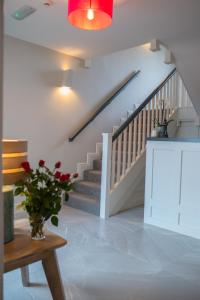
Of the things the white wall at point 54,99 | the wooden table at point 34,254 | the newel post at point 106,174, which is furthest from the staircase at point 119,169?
the wooden table at point 34,254

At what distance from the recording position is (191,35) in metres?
3.06

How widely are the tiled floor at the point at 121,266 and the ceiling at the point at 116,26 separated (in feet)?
8.03

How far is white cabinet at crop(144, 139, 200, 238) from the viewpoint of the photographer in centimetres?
299

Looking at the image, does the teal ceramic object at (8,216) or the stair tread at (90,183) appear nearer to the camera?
the teal ceramic object at (8,216)

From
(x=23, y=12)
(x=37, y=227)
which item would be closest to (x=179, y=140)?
(x=37, y=227)

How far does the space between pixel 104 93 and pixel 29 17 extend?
229 centimetres

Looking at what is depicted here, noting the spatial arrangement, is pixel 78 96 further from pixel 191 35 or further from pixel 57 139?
pixel 191 35

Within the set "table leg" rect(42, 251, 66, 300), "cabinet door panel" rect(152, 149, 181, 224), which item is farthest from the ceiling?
"table leg" rect(42, 251, 66, 300)

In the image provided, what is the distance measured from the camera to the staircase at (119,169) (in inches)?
145

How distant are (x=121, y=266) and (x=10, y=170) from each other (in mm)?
1535

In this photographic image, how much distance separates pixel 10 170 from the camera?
1.25m

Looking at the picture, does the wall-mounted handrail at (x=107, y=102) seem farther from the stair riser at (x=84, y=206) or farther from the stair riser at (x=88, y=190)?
the stair riser at (x=84, y=206)

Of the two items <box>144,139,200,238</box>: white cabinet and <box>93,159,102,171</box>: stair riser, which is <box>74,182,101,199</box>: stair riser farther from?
<box>144,139,200,238</box>: white cabinet

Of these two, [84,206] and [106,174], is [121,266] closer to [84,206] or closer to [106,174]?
[106,174]
